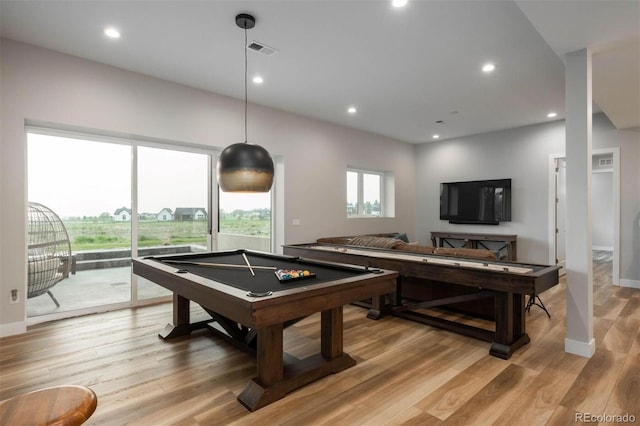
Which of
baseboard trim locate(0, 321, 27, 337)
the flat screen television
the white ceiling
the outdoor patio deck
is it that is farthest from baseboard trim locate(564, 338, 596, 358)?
baseboard trim locate(0, 321, 27, 337)

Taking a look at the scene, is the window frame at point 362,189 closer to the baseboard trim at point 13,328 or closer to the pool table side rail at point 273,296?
the pool table side rail at point 273,296

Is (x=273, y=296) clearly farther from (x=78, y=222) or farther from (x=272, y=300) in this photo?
(x=78, y=222)

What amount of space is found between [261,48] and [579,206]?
131 inches

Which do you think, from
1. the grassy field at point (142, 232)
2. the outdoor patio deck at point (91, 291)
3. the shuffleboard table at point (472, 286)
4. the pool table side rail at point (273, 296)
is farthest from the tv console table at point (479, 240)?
the outdoor patio deck at point (91, 291)

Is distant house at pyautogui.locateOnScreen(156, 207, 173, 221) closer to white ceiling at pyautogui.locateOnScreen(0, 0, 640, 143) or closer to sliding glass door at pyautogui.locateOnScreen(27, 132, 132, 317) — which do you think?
sliding glass door at pyautogui.locateOnScreen(27, 132, 132, 317)

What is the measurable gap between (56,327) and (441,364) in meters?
3.87

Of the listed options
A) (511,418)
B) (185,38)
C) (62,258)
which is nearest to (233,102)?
(185,38)

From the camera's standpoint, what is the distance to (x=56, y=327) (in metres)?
3.55

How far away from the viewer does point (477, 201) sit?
7.05m

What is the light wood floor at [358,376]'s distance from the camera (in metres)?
2.07

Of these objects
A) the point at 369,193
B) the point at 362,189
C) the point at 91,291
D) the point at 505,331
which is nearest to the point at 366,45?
the point at 505,331

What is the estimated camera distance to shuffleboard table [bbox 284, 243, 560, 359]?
2.85 metres

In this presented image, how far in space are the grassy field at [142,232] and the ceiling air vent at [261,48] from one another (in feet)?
8.47

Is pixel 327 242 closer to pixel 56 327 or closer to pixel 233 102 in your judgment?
pixel 233 102
